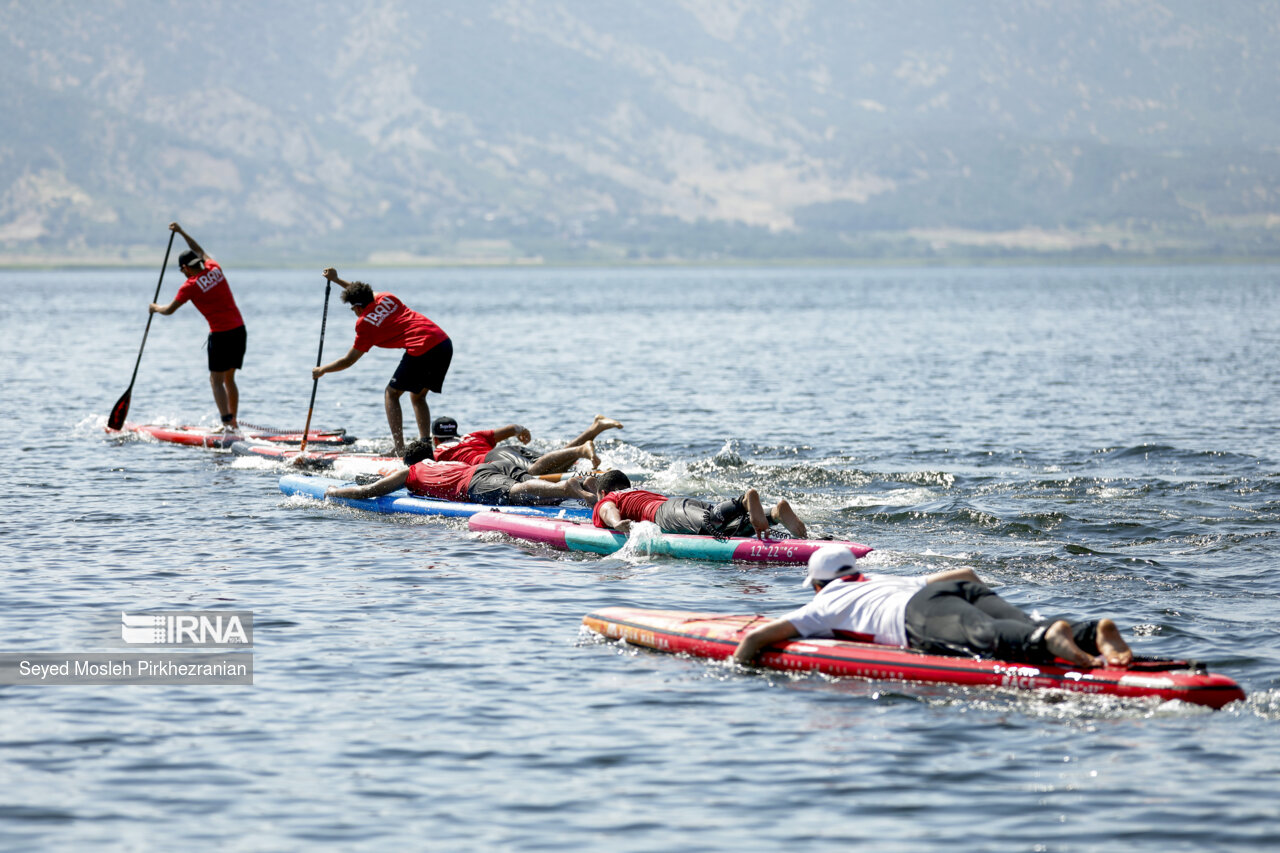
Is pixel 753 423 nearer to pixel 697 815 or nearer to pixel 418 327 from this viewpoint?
pixel 418 327

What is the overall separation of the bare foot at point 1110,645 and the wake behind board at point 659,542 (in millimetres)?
4381

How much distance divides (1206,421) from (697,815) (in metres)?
23.9

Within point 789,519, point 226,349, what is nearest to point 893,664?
point 789,519

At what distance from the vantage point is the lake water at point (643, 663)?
29.2ft

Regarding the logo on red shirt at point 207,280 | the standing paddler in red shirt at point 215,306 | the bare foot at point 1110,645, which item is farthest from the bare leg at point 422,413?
the bare foot at point 1110,645

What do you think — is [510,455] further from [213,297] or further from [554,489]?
[213,297]

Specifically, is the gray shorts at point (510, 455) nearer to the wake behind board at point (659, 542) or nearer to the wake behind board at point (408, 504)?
the wake behind board at point (408, 504)

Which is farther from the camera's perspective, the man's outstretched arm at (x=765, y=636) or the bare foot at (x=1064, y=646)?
the man's outstretched arm at (x=765, y=636)

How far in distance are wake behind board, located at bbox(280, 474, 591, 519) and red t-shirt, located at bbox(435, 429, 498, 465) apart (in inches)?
28.7

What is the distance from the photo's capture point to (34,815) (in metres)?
8.86

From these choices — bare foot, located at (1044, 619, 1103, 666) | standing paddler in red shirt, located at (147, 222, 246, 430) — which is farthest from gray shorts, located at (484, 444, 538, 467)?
bare foot, located at (1044, 619, 1103, 666)

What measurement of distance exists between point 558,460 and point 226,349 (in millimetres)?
8408

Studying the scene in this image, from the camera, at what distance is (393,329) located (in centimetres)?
2145

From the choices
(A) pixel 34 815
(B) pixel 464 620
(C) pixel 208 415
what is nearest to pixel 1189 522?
(B) pixel 464 620
